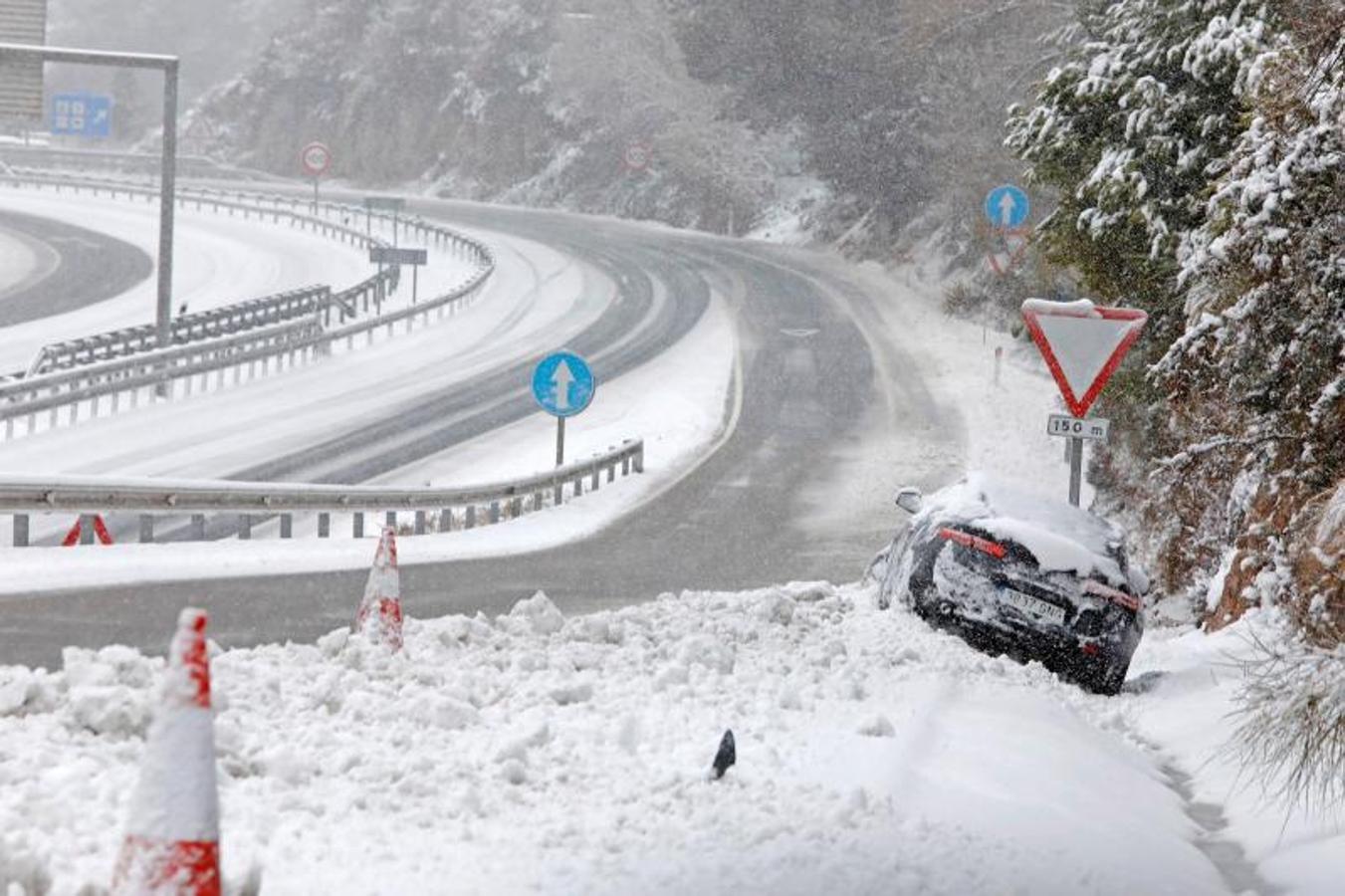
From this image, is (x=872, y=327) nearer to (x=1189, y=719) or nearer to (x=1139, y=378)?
(x=1139, y=378)

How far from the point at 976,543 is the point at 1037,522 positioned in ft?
2.27

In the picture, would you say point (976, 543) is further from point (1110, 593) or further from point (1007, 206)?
point (1007, 206)

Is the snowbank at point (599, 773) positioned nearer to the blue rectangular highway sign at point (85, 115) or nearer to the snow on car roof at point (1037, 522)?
the snow on car roof at point (1037, 522)

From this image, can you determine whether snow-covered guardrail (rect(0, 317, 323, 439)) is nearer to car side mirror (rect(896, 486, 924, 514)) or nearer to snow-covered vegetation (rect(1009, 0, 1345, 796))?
snow-covered vegetation (rect(1009, 0, 1345, 796))

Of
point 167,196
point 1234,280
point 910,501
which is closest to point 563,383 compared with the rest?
point 167,196

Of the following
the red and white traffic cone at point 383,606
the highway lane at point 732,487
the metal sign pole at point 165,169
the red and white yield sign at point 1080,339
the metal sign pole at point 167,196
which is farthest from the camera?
the metal sign pole at point 167,196

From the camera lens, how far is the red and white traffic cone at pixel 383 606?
1030 centimetres

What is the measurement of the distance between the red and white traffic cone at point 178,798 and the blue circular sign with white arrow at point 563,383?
22.3 meters

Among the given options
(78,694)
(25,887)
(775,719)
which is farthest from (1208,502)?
(25,887)

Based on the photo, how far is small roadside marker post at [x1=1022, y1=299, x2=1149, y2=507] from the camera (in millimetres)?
12977

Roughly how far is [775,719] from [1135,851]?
1838mm

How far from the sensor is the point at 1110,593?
43.2 ft

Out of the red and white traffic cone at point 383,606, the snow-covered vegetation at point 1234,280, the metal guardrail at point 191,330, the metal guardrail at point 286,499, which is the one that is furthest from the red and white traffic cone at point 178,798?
the metal guardrail at point 191,330

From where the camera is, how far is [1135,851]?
820cm
